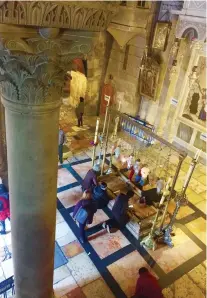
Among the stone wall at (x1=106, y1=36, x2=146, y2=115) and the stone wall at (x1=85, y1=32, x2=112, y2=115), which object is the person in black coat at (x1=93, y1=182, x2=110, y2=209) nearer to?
the stone wall at (x1=106, y1=36, x2=146, y2=115)

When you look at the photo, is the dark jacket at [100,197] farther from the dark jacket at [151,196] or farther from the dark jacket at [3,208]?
the dark jacket at [3,208]

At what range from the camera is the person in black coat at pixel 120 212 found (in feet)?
18.9

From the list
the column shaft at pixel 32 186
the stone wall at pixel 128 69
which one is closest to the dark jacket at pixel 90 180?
the column shaft at pixel 32 186

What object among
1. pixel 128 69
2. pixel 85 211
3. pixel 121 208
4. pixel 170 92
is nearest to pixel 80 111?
pixel 128 69

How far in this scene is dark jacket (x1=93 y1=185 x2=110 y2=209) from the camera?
20.0 ft

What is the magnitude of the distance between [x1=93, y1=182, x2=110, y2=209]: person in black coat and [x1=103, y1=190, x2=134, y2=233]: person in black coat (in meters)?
0.40

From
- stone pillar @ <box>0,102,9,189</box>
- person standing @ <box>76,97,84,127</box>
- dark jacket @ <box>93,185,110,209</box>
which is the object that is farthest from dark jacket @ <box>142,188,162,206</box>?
person standing @ <box>76,97,84,127</box>

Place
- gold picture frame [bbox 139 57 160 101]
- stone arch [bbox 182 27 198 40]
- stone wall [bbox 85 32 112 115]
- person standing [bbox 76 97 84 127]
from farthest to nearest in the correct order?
stone wall [bbox 85 32 112 115]
person standing [bbox 76 97 84 127]
gold picture frame [bbox 139 57 160 101]
stone arch [bbox 182 27 198 40]

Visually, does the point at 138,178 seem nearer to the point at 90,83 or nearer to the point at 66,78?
the point at 66,78

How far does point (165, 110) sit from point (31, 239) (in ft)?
27.0

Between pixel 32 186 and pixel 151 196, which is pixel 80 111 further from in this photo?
pixel 32 186

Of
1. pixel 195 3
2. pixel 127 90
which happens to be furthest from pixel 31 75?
pixel 127 90

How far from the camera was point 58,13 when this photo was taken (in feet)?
5.16

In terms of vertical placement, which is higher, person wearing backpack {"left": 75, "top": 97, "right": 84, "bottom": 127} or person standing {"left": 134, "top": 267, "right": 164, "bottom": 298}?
person wearing backpack {"left": 75, "top": 97, "right": 84, "bottom": 127}
